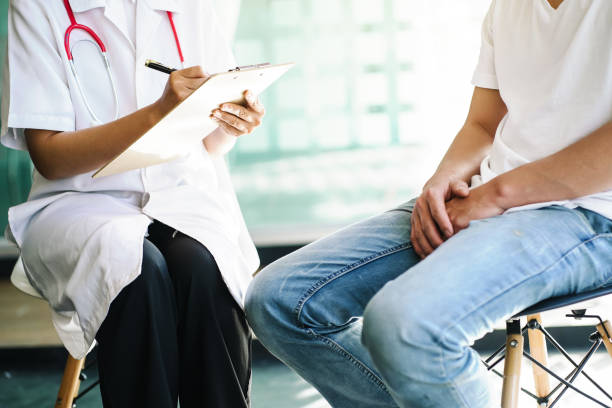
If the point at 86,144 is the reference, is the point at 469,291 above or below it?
below

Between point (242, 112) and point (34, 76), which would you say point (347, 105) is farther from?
point (34, 76)

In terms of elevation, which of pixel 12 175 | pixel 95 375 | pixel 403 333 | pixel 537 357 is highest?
pixel 403 333

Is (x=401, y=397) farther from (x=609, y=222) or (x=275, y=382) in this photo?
(x=275, y=382)

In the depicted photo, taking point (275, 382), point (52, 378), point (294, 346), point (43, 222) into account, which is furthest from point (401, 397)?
point (52, 378)

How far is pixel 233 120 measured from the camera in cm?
117

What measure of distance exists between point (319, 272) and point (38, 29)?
71 centimetres

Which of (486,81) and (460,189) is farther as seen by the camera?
(486,81)

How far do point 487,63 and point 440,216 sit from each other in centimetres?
35

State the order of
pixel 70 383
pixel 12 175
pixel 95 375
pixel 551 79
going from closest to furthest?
pixel 551 79 < pixel 70 383 < pixel 95 375 < pixel 12 175

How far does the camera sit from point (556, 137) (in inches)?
37.9

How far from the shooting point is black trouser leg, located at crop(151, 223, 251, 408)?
3.56 feet

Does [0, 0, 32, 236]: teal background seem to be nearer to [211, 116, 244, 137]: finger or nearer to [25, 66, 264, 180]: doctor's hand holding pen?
[25, 66, 264, 180]: doctor's hand holding pen

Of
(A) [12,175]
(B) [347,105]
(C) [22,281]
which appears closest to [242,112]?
(C) [22,281]

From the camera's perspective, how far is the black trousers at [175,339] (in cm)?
106
